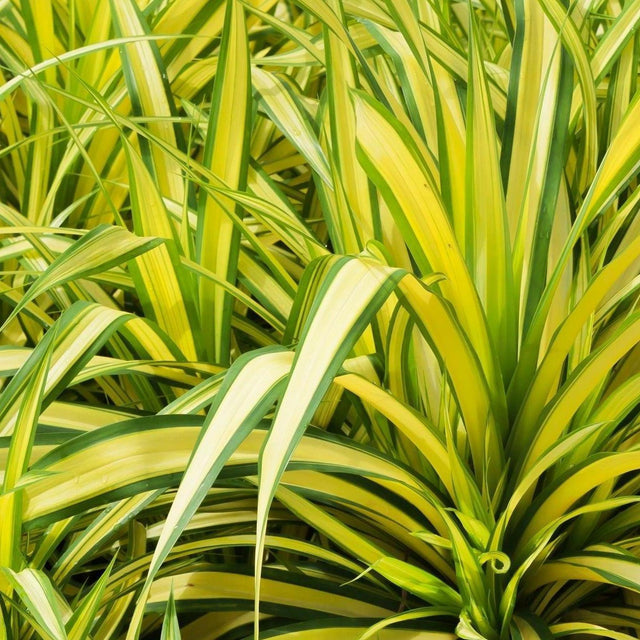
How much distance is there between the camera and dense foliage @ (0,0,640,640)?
56 cm

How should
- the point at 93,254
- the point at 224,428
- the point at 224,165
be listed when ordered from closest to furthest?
the point at 224,428 < the point at 93,254 < the point at 224,165

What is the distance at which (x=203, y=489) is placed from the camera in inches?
18.0

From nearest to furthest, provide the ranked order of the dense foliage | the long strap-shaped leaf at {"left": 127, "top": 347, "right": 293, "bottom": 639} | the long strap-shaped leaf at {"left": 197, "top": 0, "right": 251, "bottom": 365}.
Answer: the long strap-shaped leaf at {"left": 127, "top": 347, "right": 293, "bottom": 639}, the dense foliage, the long strap-shaped leaf at {"left": 197, "top": 0, "right": 251, "bottom": 365}

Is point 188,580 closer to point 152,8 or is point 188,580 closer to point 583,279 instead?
point 583,279

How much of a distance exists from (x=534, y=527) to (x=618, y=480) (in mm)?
126

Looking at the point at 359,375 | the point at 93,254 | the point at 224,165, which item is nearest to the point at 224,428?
the point at 359,375

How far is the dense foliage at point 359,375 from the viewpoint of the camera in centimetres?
56

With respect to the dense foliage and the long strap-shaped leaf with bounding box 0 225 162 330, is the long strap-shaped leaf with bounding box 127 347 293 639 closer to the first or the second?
the dense foliage

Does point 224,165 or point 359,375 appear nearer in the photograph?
point 359,375

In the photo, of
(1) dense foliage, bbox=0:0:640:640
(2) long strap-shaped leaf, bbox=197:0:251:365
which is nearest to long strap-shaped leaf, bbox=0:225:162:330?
(1) dense foliage, bbox=0:0:640:640

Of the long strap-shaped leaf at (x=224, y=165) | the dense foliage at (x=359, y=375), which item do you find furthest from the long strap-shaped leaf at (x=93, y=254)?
the long strap-shaped leaf at (x=224, y=165)

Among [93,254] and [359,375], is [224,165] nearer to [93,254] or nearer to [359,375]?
[93,254]

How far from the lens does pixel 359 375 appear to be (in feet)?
1.83

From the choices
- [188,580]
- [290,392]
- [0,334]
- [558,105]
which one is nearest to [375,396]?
[290,392]
